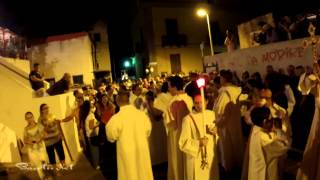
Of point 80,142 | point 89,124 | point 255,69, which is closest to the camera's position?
point 89,124

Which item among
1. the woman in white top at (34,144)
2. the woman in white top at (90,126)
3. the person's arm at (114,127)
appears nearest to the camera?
the person's arm at (114,127)

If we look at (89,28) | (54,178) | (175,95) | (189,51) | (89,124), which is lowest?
(54,178)

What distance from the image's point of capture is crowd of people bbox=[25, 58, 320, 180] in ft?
18.5

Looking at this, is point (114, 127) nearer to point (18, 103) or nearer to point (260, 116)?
point (260, 116)

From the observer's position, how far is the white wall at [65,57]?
1307 inches

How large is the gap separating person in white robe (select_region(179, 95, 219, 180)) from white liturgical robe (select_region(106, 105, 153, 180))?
0.98 metres

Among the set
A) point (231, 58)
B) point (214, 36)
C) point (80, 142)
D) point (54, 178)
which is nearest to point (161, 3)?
point (214, 36)

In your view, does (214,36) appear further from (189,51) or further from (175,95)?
(175,95)

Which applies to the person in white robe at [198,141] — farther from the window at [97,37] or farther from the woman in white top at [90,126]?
the window at [97,37]

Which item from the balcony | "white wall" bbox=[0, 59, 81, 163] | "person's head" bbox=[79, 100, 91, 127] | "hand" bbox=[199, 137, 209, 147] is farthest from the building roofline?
"hand" bbox=[199, 137, 209, 147]

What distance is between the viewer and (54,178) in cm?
899

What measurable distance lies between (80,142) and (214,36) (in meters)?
31.2

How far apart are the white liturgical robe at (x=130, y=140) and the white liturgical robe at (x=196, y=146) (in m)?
0.96

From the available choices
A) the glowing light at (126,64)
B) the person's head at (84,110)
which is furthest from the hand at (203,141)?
the glowing light at (126,64)
